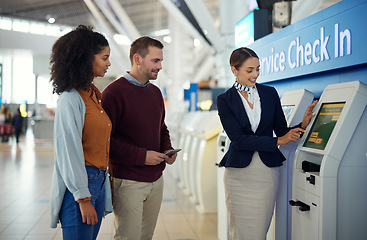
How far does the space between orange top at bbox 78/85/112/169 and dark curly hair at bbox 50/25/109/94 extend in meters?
0.08

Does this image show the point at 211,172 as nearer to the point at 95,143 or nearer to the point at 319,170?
the point at 319,170

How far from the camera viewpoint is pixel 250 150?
7.11 ft

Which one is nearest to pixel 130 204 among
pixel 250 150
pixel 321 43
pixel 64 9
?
pixel 250 150

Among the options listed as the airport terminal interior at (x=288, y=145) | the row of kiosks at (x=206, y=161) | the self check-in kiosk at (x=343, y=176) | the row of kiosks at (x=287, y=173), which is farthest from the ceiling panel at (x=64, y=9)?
the self check-in kiosk at (x=343, y=176)

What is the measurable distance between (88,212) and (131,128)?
0.56m

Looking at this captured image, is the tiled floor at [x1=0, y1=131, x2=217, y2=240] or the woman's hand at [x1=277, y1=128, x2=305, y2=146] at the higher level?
the woman's hand at [x1=277, y1=128, x2=305, y2=146]

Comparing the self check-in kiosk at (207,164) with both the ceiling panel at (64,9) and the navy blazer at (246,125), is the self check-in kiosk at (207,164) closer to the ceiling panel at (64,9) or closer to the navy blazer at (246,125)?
the navy blazer at (246,125)

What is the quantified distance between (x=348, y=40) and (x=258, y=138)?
734 millimetres

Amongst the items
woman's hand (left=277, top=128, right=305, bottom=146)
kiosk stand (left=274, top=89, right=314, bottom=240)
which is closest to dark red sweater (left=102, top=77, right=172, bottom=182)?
woman's hand (left=277, top=128, right=305, bottom=146)

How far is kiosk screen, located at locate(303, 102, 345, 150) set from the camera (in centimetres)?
203

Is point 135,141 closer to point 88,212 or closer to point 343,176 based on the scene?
point 88,212

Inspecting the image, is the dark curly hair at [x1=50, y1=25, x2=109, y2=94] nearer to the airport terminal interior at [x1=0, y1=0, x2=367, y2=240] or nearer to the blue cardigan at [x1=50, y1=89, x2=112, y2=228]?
the blue cardigan at [x1=50, y1=89, x2=112, y2=228]

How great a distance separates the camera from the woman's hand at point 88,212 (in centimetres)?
167

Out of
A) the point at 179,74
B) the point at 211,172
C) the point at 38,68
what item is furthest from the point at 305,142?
the point at 38,68
